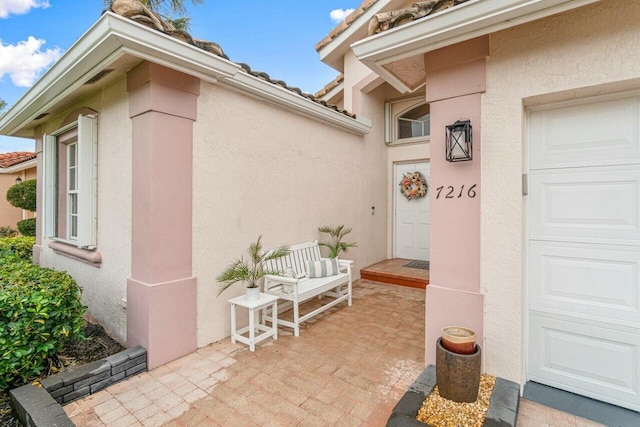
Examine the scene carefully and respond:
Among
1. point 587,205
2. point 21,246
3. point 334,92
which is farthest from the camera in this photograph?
point 334,92

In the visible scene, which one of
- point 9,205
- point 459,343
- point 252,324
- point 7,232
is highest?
point 9,205

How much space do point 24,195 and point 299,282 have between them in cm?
941

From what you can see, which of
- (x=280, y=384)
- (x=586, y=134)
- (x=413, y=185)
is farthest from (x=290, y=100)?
(x=413, y=185)

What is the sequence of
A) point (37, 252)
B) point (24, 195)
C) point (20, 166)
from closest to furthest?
point (37, 252) < point (24, 195) < point (20, 166)

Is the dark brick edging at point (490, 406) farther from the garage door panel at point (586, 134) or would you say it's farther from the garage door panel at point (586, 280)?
the garage door panel at point (586, 134)

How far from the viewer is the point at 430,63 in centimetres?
304

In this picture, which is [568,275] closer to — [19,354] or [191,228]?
[191,228]

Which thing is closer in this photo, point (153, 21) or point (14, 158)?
point (153, 21)

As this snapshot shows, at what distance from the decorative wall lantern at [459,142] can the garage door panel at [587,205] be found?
0.63 m

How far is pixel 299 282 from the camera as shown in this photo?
473 centimetres

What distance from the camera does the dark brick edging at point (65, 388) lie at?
7.52 ft

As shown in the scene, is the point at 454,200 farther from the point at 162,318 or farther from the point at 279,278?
the point at 162,318

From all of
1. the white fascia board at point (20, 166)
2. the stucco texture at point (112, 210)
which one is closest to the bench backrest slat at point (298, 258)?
the stucco texture at point (112, 210)

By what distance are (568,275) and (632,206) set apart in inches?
27.9
